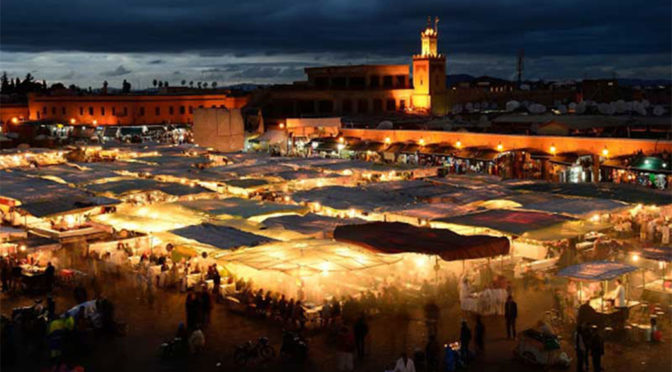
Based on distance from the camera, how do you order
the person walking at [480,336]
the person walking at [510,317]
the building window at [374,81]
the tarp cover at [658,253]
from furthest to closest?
the building window at [374,81] < the tarp cover at [658,253] < the person walking at [510,317] < the person walking at [480,336]

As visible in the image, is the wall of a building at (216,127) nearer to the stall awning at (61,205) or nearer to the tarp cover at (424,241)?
the stall awning at (61,205)

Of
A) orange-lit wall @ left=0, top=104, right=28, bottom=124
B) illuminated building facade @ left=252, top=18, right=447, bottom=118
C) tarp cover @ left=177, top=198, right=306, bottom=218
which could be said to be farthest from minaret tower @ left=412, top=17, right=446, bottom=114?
tarp cover @ left=177, top=198, right=306, bottom=218

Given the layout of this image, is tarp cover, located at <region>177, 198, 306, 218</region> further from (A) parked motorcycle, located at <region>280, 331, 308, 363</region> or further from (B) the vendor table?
(A) parked motorcycle, located at <region>280, 331, 308, 363</region>

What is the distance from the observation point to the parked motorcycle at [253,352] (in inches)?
386

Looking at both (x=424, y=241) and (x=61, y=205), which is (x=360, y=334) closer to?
(x=424, y=241)

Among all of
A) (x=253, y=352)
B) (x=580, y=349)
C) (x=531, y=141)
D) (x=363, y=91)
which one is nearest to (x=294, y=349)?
(x=253, y=352)

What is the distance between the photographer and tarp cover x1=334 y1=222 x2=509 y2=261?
11969 mm

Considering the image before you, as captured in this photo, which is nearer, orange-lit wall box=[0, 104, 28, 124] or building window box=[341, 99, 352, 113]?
orange-lit wall box=[0, 104, 28, 124]

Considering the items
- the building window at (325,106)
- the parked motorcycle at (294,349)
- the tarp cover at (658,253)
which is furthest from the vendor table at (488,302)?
the building window at (325,106)

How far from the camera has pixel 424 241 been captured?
40.7 feet

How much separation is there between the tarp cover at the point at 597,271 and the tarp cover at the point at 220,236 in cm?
524

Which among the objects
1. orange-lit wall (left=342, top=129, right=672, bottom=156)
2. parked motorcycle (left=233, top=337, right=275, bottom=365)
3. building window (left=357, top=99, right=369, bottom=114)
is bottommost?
parked motorcycle (left=233, top=337, right=275, bottom=365)

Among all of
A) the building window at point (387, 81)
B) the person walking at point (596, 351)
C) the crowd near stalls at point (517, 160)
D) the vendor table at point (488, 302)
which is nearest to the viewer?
the person walking at point (596, 351)

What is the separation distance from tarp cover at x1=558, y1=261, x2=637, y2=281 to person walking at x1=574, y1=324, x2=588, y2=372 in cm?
130
